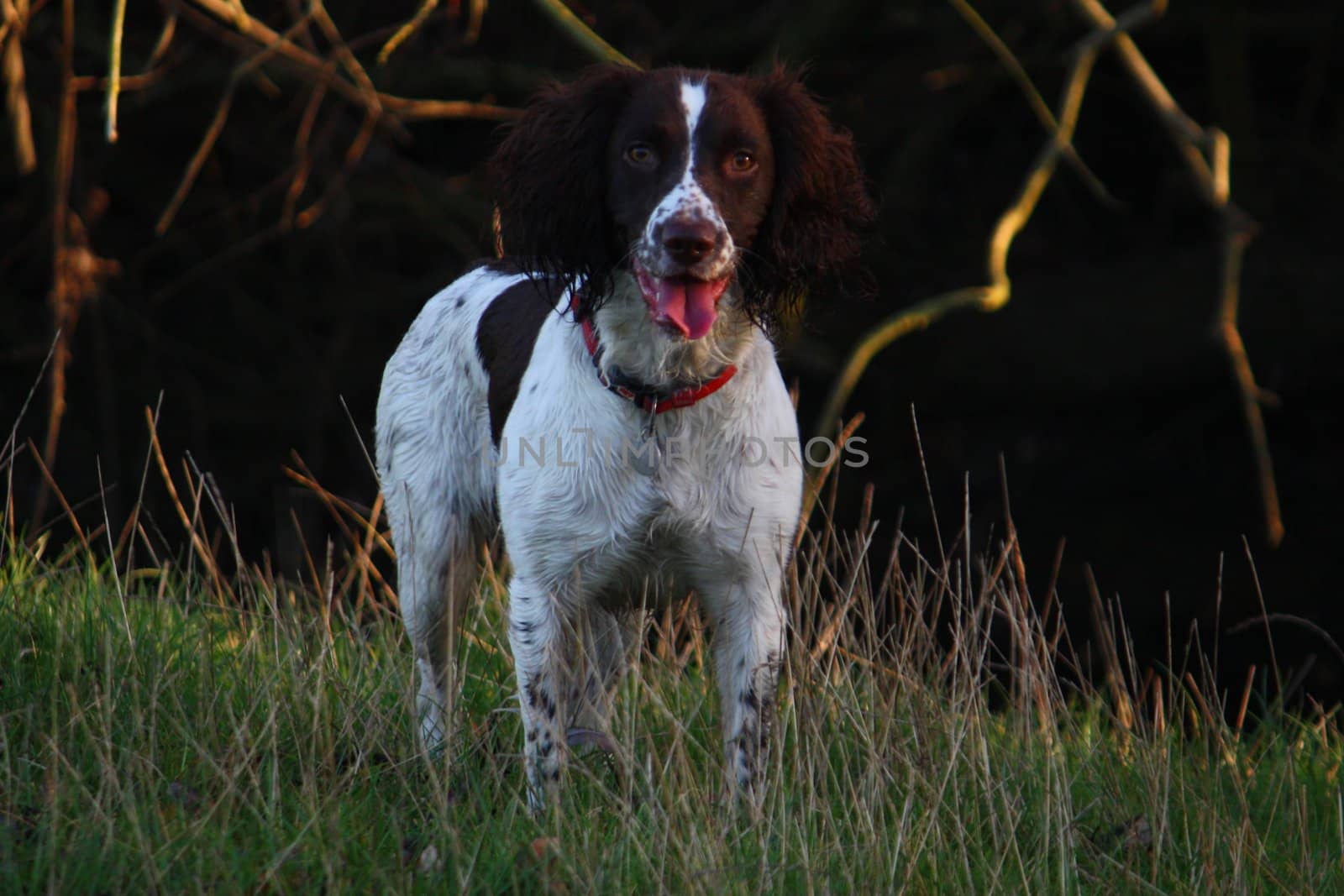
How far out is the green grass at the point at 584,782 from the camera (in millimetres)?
2703

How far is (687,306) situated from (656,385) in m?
0.26

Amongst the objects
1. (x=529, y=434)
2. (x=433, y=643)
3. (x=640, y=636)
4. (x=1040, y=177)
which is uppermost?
(x=1040, y=177)

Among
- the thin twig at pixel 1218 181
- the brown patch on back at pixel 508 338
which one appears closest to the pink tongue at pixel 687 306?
the brown patch on back at pixel 508 338

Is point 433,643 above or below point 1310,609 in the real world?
above

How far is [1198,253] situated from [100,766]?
735cm

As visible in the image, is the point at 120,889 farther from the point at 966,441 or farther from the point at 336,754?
the point at 966,441

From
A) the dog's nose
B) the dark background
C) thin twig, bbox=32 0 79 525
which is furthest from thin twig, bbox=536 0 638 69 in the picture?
the dark background

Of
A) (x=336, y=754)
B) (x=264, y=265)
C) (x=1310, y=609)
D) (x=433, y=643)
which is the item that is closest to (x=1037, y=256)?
(x=1310, y=609)

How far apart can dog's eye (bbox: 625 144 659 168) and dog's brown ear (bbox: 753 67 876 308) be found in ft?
0.93

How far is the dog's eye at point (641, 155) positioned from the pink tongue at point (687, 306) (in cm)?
25

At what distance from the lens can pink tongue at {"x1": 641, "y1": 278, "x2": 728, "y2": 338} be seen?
325 centimetres

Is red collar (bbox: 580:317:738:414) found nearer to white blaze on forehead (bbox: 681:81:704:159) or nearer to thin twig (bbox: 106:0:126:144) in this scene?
white blaze on forehead (bbox: 681:81:704:159)

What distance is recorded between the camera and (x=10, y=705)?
3240mm

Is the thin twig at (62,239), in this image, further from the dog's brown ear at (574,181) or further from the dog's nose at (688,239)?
the dog's nose at (688,239)
